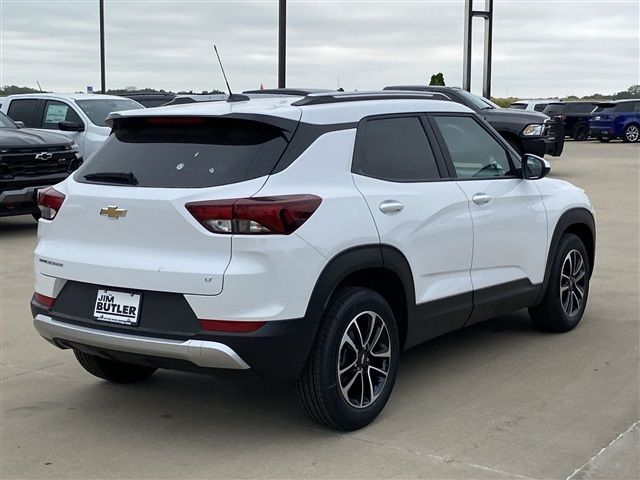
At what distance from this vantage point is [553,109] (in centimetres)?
3569

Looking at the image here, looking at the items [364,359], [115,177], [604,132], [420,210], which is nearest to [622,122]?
[604,132]

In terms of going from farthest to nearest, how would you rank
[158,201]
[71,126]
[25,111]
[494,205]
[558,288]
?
[25,111] → [71,126] → [558,288] → [494,205] → [158,201]

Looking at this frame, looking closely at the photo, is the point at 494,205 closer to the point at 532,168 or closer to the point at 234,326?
the point at 532,168

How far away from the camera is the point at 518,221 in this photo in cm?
625

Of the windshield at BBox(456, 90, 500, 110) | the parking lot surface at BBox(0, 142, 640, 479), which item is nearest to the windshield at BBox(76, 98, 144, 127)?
the windshield at BBox(456, 90, 500, 110)

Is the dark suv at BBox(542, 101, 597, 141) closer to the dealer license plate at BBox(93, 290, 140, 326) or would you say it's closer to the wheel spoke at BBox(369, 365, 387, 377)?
the wheel spoke at BBox(369, 365, 387, 377)

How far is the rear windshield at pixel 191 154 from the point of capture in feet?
15.1

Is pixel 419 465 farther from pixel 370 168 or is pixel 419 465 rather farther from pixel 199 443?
pixel 370 168

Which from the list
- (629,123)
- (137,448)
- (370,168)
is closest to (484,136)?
(370,168)

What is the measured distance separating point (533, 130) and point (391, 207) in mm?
13701

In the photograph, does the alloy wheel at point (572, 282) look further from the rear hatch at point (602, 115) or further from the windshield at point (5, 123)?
the rear hatch at point (602, 115)

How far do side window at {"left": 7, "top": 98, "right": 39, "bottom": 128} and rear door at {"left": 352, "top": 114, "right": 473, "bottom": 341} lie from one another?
11757 mm

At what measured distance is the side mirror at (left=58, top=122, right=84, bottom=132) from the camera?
14.8 metres

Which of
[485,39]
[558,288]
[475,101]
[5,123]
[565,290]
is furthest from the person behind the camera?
[485,39]
